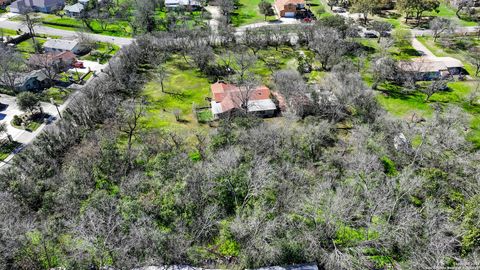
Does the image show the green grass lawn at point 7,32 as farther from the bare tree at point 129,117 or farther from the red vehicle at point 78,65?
the bare tree at point 129,117

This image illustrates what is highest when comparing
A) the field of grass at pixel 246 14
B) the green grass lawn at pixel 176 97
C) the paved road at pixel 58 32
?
the field of grass at pixel 246 14

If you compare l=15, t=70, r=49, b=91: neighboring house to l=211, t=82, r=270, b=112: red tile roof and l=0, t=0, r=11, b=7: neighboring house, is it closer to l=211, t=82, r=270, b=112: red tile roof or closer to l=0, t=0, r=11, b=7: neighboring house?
l=211, t=82, r=270, b=112: red tile roof

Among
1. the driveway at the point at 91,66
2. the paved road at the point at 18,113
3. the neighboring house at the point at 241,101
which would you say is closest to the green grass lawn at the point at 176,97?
the neighboring house at the point at 241,101

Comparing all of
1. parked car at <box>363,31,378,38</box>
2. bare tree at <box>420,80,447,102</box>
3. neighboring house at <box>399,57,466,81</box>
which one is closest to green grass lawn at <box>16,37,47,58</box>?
parked car at <box>363,31,378,38</box>

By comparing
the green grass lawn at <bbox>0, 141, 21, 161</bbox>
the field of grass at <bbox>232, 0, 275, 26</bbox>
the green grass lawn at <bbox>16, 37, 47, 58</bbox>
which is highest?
the field of grass at <bbox>232, 0, 275, 26</bbox>

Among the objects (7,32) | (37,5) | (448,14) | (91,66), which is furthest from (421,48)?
(37,5)
